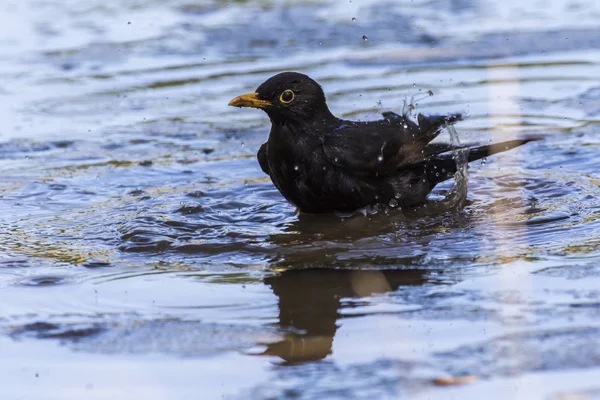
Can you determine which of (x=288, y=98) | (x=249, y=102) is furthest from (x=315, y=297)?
(x=288, y=98)

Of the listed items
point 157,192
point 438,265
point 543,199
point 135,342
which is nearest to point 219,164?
point 157,192

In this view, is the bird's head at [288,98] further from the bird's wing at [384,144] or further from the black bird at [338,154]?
the bird's wing at [384,144]

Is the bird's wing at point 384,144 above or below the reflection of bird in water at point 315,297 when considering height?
above

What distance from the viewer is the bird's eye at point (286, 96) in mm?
6184

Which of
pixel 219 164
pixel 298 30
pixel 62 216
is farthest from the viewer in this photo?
pixel 298 30

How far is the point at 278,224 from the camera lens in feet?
20.0

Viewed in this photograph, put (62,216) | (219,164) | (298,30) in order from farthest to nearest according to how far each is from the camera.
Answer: (298,30) → (219,164) → (62,216)

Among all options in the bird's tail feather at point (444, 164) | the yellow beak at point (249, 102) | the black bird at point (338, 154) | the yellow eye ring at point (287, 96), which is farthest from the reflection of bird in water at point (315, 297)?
the bird's tail feather at point (444, 164)

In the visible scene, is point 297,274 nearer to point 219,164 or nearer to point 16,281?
point 16,281

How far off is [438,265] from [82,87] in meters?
5.38

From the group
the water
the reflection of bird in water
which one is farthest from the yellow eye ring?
the reflection of bird in water

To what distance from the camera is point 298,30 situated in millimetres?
10945

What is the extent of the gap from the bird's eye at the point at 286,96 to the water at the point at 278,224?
2.29ft

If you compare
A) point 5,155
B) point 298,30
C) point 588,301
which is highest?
point 298,30
